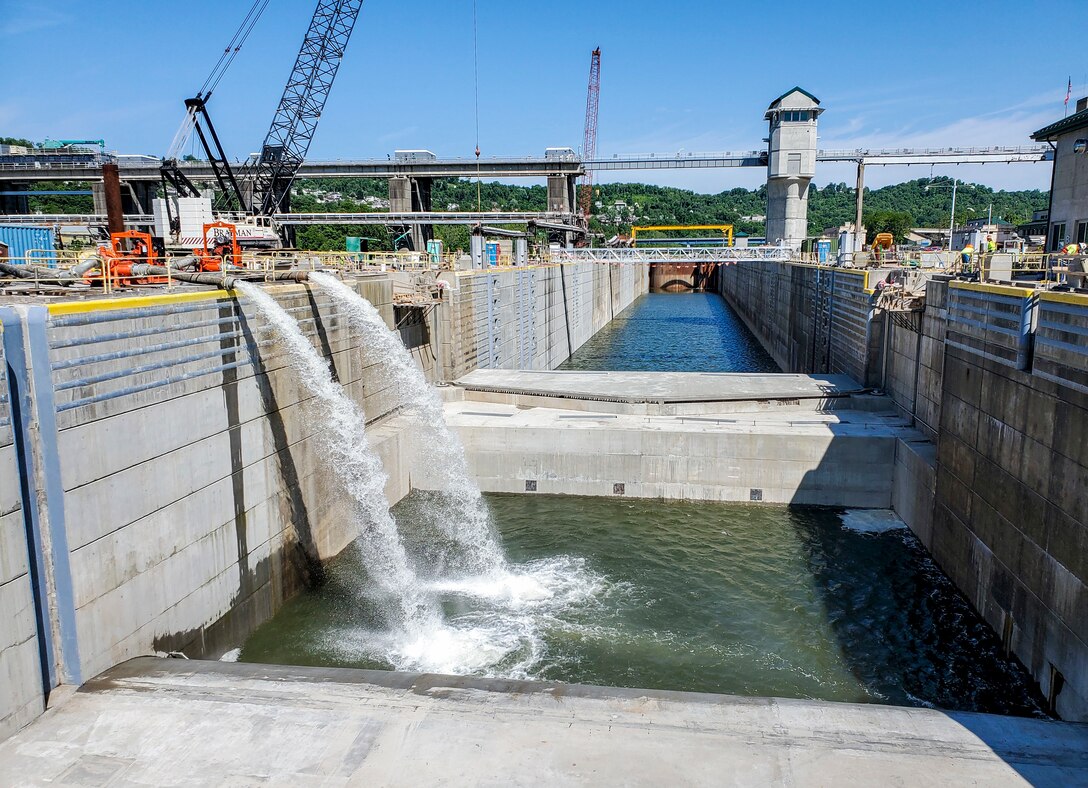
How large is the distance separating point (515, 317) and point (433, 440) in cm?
1828

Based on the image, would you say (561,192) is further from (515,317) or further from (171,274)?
(171,274)

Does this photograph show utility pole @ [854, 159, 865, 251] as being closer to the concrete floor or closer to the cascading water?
the cascading water

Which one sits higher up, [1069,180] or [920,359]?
[1069,180]

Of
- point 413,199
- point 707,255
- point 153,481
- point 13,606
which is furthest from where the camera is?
point 413,199

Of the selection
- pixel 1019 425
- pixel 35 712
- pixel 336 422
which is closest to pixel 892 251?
pixel 1019 425

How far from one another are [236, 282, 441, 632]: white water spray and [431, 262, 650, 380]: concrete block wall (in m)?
9.07

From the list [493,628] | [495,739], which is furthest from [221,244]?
[495,739]

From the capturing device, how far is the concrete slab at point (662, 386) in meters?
29.6

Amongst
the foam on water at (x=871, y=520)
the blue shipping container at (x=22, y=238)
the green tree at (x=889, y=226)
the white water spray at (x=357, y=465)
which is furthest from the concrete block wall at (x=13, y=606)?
the green tree at (x=889, y=226)

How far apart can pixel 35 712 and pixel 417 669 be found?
6.60 m

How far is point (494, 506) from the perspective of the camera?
26.6m

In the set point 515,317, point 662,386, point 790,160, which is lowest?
point 662,386

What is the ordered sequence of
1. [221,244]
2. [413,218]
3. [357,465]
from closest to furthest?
[357,465] → [221,244] → [413,218]

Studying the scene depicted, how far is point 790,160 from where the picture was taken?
243ft
